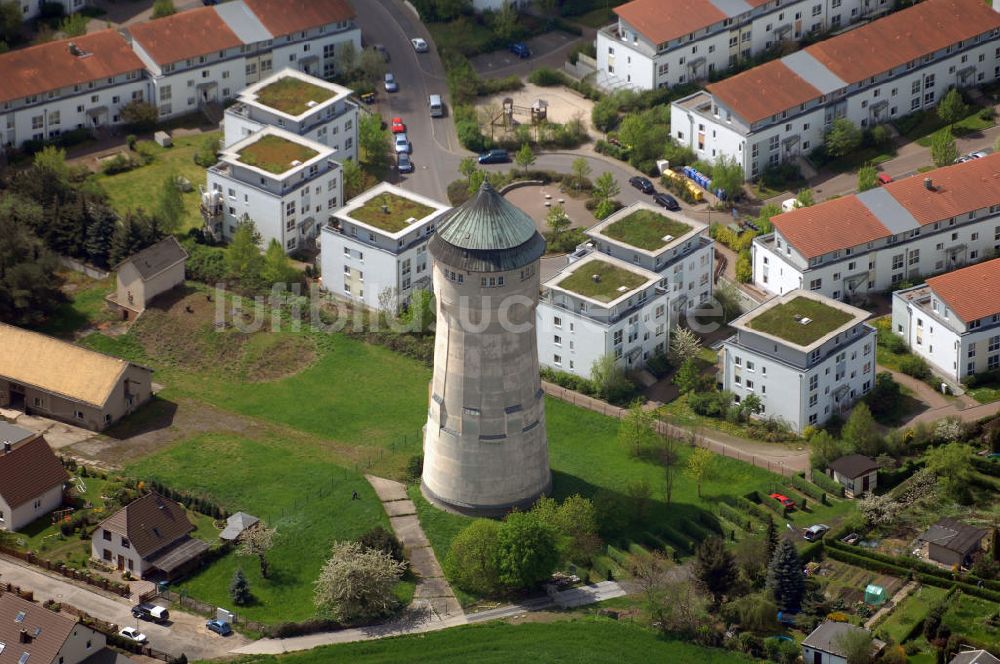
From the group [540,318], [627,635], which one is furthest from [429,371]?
[627,635]

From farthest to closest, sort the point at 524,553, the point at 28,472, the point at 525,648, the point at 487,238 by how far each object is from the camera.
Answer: the point at 28,472
the point at 487,238
the point at 524,553
the point at 525,648

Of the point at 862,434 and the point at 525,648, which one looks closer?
the point at 525,648

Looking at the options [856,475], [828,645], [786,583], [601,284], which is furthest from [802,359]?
[828,645]

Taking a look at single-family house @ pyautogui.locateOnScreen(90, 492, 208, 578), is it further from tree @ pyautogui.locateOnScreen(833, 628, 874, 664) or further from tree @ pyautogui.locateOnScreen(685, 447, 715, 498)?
tree @ pyautogui.locateOnScreen(833, 628, 874, 664)

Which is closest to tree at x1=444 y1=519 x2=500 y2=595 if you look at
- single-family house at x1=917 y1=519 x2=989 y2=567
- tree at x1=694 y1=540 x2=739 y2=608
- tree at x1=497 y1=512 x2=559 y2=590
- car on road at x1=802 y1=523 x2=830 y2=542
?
tree at x1=497 y1=512 x2=559 y2=590

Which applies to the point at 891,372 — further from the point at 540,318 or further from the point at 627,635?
the point at 627,635

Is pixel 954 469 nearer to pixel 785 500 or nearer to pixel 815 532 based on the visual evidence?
pixel 785 500
